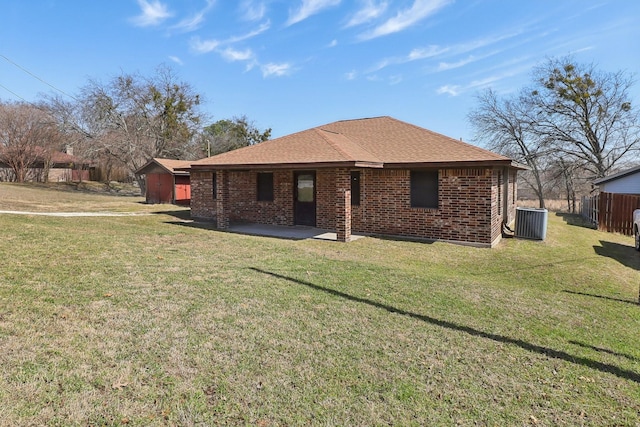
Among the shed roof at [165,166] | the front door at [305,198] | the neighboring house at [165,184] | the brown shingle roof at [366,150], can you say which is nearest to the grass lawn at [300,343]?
the brown shingle roof at [366,150]

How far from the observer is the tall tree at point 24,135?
3103 centimetres

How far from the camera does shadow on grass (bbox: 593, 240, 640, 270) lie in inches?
389

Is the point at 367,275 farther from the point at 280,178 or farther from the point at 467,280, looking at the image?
the point at 280,178

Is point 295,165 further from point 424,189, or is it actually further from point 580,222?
point 580,222

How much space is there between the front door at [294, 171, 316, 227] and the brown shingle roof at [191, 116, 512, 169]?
3.62 ft

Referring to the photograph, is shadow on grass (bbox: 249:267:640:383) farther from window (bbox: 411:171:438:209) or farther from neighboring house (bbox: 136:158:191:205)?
neighboring house (bbox: 136:158:191:205)

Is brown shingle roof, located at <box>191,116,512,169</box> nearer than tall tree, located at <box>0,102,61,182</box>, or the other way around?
brown shingle roof, located at <box>191,116,512,169</box>

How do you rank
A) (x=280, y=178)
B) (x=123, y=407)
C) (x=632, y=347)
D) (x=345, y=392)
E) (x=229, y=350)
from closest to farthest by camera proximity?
(x=123, y=407), (x=345, y=392), (x=229, y=350), (x=632, y=347), (x=280, y=178)

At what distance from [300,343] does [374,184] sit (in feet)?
28.0

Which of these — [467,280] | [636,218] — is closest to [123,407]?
[467,280]

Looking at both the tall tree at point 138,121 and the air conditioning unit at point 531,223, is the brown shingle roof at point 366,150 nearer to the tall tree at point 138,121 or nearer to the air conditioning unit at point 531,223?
the air conditioning unit at point 531,223

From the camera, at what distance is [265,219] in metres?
13.9

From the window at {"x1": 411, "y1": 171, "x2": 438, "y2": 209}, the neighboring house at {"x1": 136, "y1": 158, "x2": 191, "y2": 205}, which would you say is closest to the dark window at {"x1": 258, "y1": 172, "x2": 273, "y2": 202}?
the window at {"x1": 411, "y1": 171, "x2": 438, "y2": 209}

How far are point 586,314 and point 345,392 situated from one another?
4.30 m
